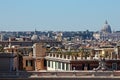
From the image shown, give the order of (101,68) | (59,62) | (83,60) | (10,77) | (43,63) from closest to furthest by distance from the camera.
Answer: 1. (10,77)
2. (101,68)
3. (83,60)
4. (59,62)
5. (43,63)

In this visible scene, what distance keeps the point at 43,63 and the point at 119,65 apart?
1280 centimetres

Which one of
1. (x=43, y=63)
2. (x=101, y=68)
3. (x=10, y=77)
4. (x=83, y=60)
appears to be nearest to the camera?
(x=10, y=77)

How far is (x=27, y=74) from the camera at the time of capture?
44.1 metres

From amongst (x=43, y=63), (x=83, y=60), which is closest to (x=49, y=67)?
(x=43, y=63)

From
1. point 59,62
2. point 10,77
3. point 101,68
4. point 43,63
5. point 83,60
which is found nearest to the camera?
point 10,77

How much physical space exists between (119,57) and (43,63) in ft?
30.3

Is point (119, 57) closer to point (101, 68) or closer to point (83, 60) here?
point (83, 60)

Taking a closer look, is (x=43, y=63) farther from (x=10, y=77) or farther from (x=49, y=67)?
(x=10, y=77)

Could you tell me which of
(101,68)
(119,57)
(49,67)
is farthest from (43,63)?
(101,68)

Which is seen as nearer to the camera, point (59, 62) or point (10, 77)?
point (10, 77)

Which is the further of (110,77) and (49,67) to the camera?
(49,67)

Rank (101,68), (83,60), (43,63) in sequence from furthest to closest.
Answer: (43,63) < (83,60) < (101,68)

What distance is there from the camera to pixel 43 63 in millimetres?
76750

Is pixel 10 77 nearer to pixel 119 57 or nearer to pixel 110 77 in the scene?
pixel 110 77
